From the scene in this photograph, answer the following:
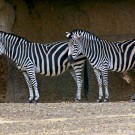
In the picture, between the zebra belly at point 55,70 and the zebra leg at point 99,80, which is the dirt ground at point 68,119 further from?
the zebra belly at point 55,70

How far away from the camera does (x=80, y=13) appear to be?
53.2 ft

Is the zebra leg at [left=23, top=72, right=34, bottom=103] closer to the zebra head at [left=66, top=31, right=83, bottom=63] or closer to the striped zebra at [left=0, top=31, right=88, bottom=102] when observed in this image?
the striped zebra at [left=0, top=31, right=88, bottom=102]

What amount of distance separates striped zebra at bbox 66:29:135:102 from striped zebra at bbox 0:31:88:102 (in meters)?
0.33

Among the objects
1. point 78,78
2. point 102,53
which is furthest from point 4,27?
point 102,53

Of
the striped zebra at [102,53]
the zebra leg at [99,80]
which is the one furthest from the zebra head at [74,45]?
the zebra leg at [99,80]

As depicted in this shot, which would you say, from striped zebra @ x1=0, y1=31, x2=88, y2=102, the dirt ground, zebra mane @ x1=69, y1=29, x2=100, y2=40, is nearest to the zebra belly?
striped zebra @ x1=0, y1=31, x2=88, y2=102

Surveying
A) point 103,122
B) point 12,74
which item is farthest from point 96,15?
point 103,122

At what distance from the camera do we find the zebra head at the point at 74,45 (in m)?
15.1

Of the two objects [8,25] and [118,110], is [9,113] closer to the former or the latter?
[118,110]

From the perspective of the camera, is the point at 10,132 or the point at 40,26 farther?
the point at 40,26

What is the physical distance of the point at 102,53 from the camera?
1548 cm

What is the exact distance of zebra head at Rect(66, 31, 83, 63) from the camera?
15133 mm

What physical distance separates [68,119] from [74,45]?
195 inches

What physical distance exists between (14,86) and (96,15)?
2.79 m
